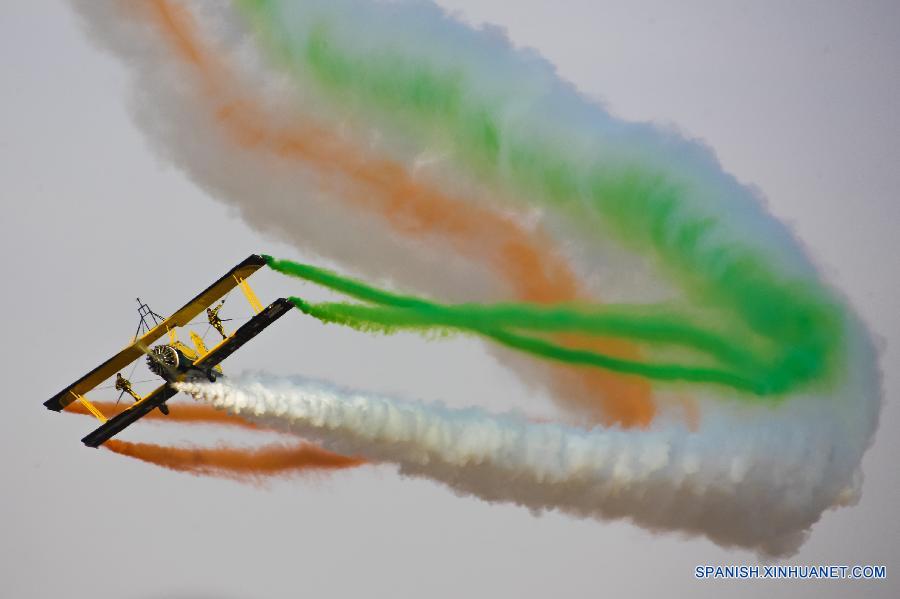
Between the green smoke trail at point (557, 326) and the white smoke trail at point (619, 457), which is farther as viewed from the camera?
the white smoke trail at point (619, 457)

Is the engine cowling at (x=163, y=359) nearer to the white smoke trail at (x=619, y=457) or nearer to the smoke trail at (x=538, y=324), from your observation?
the white smoke trail at (x=619, y=457)

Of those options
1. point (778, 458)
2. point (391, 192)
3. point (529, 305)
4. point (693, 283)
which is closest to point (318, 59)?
point (391, 192)

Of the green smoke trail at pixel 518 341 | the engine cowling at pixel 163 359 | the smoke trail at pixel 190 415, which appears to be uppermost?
the green smoke trail at pixel 518 341

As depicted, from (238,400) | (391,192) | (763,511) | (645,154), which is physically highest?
(645,154)

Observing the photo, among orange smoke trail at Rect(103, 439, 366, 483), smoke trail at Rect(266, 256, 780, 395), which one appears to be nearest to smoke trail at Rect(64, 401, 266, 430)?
orange smoke trail at Rect(103, 439, 366, 483)

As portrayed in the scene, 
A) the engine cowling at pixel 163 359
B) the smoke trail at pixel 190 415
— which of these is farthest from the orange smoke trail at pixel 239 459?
the engine cowling at pixel 163 359

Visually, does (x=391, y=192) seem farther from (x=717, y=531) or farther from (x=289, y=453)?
(x=717, y=531)
